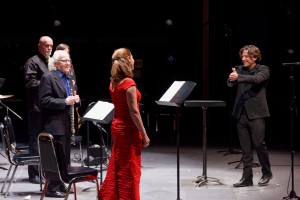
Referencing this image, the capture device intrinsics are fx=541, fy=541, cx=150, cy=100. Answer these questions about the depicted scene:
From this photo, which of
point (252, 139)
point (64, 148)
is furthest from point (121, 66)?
point (252, 139)

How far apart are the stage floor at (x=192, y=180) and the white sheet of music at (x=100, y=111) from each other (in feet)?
2.71

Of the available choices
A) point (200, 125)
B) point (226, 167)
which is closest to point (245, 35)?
point (200, 125)

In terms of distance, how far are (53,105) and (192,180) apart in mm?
2099

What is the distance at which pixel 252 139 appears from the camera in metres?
6.28

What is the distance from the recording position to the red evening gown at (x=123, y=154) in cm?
460

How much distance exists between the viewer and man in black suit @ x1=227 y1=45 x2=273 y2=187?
6211 millimetres

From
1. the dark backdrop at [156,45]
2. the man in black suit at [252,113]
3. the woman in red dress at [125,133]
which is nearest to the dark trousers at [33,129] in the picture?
the woman in red dress at [125,133]

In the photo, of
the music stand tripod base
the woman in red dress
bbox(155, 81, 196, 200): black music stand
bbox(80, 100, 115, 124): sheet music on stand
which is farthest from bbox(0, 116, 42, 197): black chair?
the music stand tripod base

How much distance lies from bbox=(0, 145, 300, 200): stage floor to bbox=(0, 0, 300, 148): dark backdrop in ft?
10.1

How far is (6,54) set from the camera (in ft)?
45.0

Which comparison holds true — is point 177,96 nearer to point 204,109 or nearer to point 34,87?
point 204,109

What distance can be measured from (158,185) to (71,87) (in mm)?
1556

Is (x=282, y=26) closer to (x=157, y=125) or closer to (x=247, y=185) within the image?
(x=157, y=125)

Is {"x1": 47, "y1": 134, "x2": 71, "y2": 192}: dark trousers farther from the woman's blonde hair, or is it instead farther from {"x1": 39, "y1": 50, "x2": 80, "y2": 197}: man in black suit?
the woman's blonde hair
